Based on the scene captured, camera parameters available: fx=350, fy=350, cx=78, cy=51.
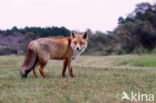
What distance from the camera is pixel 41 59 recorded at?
10.6m

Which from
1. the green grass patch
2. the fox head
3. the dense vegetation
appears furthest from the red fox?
the dense vegetation

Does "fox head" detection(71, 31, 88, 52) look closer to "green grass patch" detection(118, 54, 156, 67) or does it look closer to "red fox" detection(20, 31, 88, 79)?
"red fox" detection(20, 31, 88, 79)

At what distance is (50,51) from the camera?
1090 centimetres

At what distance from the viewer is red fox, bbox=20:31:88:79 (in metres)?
10.5

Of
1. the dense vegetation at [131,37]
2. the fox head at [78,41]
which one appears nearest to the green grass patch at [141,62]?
the fox head at [78,41]

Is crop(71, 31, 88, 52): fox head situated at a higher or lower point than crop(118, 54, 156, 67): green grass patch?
higher

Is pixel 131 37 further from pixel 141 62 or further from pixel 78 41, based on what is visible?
pixel 78 41

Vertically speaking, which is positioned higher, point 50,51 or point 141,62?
point 50,51

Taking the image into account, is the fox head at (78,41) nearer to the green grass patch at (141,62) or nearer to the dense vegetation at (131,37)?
the green grass patch at (141,62)

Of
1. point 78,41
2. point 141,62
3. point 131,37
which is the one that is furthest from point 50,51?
point 131,37

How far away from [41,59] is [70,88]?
2.88 m

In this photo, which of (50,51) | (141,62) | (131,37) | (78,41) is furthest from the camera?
(131,37)

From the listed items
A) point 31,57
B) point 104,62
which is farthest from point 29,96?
point 104,62

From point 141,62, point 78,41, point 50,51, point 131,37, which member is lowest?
point 141,62
